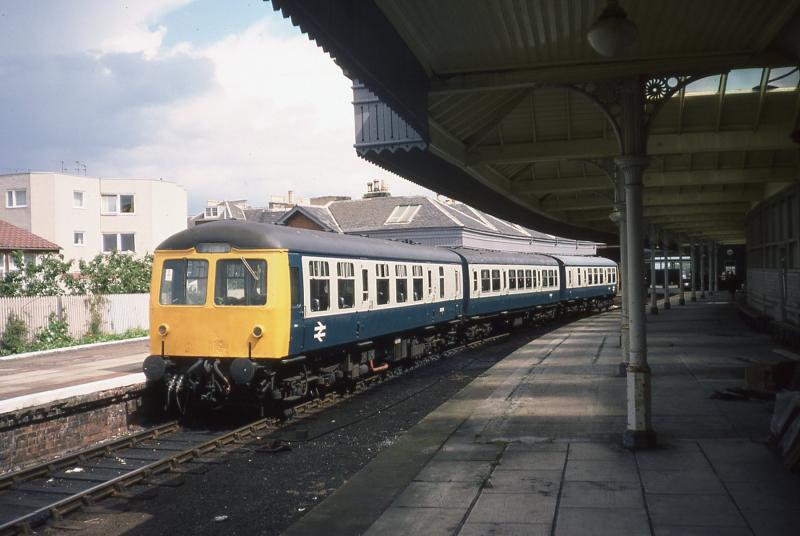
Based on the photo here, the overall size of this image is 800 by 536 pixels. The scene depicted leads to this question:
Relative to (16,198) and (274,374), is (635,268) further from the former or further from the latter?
(16,198)

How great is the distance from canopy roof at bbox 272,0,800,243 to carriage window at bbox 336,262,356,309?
6.53 feet

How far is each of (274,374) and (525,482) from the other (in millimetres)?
5428

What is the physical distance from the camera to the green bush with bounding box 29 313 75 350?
71.2 feet

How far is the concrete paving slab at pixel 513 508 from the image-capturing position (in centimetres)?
649

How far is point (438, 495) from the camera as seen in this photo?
7316 millimetres

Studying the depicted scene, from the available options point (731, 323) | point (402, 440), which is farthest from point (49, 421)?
point (731, 323)

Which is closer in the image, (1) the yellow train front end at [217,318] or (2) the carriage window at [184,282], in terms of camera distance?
(1) the yellow train front end at [217,318]

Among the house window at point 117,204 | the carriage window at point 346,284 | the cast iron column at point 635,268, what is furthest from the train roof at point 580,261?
the cast iron column at point 635,268

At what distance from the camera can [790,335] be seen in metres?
18.1

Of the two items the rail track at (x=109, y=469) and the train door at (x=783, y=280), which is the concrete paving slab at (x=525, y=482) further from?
the train door at (x=783, y=280)

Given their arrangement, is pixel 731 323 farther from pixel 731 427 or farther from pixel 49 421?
pixel 49 421

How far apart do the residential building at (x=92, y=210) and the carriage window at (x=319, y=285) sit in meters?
31.7

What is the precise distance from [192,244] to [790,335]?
13650 millimetres

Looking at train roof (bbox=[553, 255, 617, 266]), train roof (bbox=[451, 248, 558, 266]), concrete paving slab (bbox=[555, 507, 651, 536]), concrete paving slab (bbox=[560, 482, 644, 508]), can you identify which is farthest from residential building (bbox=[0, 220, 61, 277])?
concrete paving slab (bbox=[555, 507, 651, 536])
